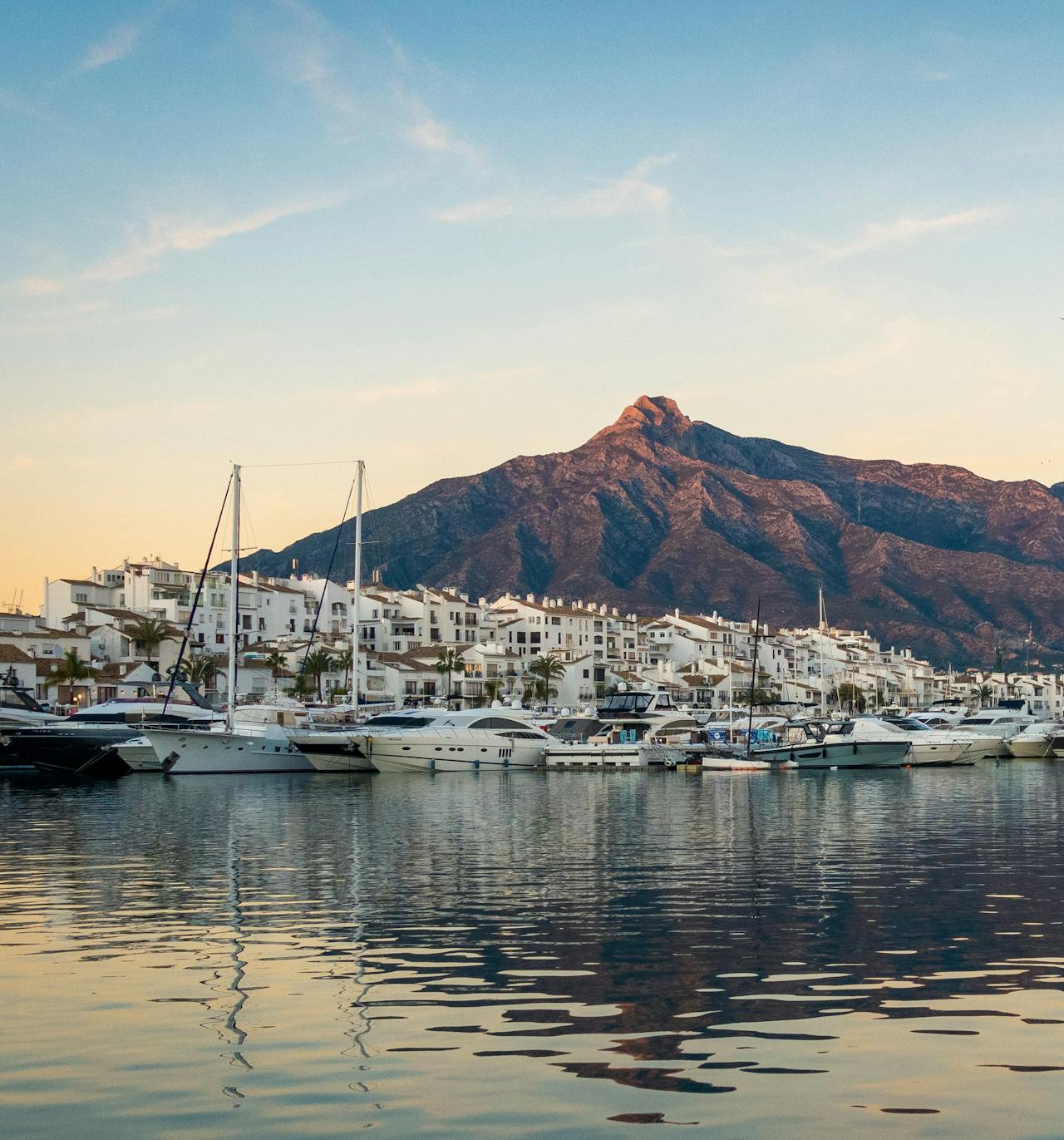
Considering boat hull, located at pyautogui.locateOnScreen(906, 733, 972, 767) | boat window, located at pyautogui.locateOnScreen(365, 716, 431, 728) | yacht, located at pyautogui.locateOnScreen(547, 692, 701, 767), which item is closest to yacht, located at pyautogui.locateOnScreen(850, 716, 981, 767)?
boat hull, located at pyautogui.locateOnScreen(906, 733, 972, 767)

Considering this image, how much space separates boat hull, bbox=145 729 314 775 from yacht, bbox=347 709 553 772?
15.1 feet

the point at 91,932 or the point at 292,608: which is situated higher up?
the point at 292,608

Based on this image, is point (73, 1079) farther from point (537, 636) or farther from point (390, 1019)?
point (537, 636)

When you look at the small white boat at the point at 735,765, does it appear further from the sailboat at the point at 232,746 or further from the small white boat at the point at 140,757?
the small white boat at the point at 140,757

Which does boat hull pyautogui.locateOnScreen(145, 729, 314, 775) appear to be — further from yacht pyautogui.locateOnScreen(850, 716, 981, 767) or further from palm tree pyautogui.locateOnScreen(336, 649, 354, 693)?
palm tree pyautogui.locateOnScreen(336, 649, 354, 693)

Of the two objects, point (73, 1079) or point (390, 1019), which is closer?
point (73, 1079)

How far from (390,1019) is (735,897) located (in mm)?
11656

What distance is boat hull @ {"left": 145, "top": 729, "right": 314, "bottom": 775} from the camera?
249ft

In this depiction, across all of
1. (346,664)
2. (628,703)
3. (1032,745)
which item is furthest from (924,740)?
(346,664)

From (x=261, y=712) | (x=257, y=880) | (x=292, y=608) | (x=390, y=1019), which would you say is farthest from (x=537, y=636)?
(x=390, y=1019)

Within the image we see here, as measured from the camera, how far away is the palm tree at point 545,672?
579ft

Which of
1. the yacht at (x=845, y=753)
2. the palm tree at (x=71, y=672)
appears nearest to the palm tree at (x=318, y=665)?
the palm tree at (x=71, y=672)

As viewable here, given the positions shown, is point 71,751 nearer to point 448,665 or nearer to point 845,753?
point 845,753

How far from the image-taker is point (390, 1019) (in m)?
15.8
